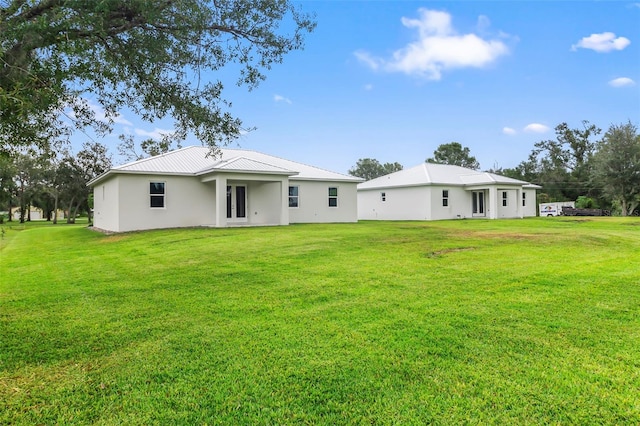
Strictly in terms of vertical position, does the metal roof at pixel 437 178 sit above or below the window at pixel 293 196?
above

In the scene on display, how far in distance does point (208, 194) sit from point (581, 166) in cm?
5037

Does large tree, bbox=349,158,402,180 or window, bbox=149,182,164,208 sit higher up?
large tree, bbox=349,158,402,180

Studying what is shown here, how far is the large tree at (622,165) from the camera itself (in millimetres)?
33625

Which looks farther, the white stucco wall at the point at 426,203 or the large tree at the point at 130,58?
the white stucco wall at the point at 426,203

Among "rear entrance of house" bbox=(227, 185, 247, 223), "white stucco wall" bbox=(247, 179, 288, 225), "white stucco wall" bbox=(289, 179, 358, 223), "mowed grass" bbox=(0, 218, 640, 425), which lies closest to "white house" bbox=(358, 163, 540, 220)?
"white stucco wall" bbox=(289, 179, 358, 223)

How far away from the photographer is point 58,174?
35.9 metres

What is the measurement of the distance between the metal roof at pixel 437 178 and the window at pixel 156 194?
17600 millimetres

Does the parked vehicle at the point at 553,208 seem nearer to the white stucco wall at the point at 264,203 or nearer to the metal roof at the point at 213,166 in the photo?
the metal roof at the point at 213,166

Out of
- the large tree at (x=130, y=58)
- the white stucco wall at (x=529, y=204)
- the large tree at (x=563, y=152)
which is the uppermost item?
the large tree at (x=563, y=152)

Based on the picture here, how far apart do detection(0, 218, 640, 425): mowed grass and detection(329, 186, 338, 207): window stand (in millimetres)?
16103

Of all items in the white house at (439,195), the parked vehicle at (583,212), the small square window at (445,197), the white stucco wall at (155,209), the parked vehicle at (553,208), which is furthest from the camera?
the parked vehicle at (553,208)

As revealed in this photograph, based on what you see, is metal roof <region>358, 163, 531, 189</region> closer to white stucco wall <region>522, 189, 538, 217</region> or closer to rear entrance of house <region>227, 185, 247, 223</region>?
white stucco wall <region>522, 189, 538, 217</region>

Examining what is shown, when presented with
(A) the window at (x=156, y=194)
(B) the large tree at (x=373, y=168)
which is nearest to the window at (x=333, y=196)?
(A) the window at (x=156, y=194)

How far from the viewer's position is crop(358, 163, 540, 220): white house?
94.1 feet
